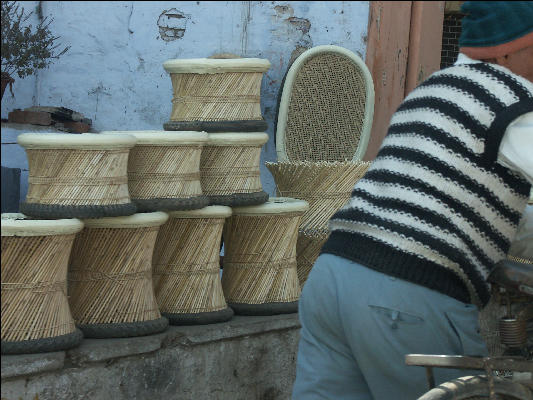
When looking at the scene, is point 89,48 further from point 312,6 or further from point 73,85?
point 312,6

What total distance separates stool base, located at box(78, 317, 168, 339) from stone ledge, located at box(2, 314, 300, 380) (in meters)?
0.02

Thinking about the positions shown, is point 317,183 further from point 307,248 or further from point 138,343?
point 138,343

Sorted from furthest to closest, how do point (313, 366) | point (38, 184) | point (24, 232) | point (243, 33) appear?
1. point (243, 33)
2. point (38, 184)
3. point (24, 232)
4. point (313, 366)

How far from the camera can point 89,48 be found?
16.5ft

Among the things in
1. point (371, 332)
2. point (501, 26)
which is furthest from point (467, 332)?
point (501, 26)

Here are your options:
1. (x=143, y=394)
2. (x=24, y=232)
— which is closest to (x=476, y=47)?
(x=24, y=232)

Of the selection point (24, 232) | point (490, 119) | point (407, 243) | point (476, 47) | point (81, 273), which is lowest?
point (81, 273)

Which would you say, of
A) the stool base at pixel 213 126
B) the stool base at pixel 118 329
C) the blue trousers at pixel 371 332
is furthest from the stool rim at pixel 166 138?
the blue trousers at pixel 371 332

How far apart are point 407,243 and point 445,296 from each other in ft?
0.57

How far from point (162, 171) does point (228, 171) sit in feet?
1.52

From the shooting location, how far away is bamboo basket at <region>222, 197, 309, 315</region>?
454 centimetres

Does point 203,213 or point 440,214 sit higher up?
point 440,214

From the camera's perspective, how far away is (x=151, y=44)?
521cm

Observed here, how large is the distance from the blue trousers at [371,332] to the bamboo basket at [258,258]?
1.78 metres
